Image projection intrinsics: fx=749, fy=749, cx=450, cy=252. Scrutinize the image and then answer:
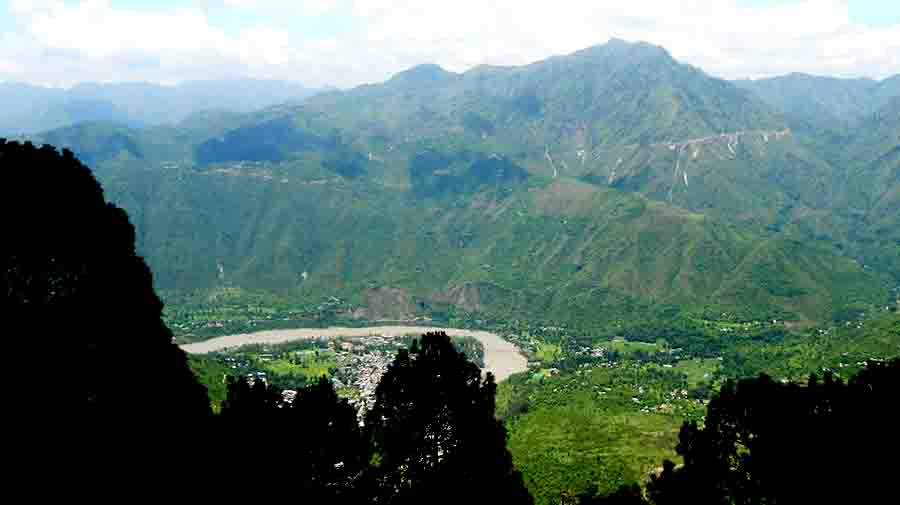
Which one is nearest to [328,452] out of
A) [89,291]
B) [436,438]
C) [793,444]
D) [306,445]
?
[306,445]

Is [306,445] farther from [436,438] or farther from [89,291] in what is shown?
[89,291]

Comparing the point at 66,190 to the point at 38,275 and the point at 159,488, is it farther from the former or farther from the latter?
the point at 159,488

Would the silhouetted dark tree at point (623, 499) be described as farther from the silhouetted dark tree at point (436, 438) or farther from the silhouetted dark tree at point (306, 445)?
the silhouetted dark tree at point (306, 445)

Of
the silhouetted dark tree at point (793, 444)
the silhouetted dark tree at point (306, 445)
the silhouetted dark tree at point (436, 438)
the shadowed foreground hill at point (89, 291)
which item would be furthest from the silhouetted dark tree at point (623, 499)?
the shadowed foreground hill at point (89, 291)

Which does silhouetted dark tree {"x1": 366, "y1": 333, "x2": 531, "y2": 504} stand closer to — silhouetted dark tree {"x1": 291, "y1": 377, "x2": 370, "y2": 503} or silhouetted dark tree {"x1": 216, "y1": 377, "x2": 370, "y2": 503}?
silhouetted dark tree {"x1": 291, "y1": 377, "x2": 370, "y2": 503}

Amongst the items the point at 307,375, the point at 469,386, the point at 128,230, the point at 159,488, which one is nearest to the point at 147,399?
the point at 159,488
